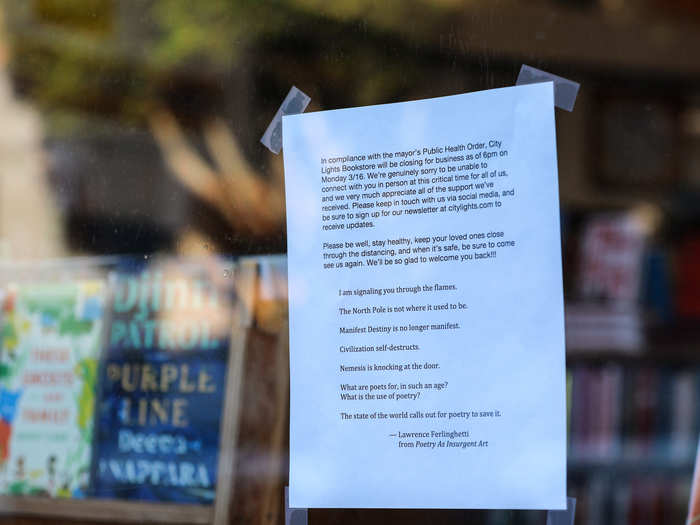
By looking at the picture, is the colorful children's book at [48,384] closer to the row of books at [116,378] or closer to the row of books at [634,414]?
the row of books at [116,378]

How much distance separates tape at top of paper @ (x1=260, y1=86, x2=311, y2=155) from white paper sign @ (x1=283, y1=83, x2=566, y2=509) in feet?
0.15

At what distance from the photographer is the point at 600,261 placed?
7.79 feet

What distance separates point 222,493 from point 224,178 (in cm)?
42

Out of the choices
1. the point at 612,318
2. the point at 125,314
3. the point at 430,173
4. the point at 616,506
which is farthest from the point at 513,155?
the point at 616,506

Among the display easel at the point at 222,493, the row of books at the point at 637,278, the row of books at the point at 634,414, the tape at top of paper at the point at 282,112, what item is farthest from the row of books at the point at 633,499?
the tape at top of paper at the point at 282,112

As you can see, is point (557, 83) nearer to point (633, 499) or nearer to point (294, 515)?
point (294, 515)

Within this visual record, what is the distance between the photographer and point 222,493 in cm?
110

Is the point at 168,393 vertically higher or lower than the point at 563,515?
higher

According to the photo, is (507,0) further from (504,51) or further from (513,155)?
(513,155)

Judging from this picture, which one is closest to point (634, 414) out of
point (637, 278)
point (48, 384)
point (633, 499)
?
point (633, 499)

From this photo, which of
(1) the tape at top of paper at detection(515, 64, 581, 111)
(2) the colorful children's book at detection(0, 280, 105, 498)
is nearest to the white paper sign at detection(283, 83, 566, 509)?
(1) the tape at top of paper at detection(515, 64, 581, 111)

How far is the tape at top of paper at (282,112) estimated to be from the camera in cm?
94

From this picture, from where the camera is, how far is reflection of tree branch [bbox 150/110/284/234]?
0.98 meters

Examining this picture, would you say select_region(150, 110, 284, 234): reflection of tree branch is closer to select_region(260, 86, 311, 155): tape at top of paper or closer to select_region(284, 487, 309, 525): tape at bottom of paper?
select_region(260, 86, 311, 155): tape at top of paper
